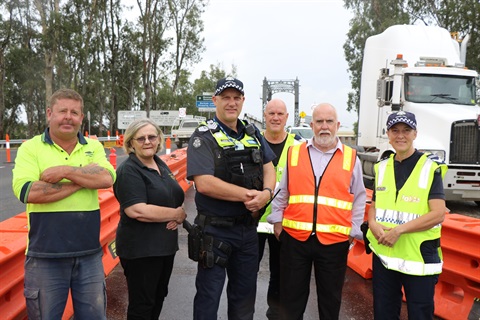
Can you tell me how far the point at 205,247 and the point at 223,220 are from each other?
23 centimetres

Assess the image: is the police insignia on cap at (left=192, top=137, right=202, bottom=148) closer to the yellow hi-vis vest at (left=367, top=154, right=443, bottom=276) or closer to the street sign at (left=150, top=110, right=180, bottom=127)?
the yellow hi-vis vest at (left=367, top=154, right=443, bottom=276)

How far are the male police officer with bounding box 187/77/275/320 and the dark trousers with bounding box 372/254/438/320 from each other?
3.11ft

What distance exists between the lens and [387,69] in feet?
33.6

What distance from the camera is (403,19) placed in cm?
3159

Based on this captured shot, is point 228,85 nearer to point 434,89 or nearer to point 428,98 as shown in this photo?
point 428,98

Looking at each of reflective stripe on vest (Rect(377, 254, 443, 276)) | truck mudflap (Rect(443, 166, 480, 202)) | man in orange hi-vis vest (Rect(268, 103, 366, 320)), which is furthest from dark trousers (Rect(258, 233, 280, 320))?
truck mudflap (Rect(443, 166, 480, 202))

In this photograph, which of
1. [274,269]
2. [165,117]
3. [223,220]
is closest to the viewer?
[223,220]

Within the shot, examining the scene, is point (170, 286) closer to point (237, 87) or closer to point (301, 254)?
point (301, 254)

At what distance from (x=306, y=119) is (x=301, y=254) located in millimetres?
30989

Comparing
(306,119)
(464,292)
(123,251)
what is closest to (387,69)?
(464,292)

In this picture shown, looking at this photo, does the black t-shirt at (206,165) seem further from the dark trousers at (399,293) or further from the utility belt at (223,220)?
the dark trousers at (399,293)

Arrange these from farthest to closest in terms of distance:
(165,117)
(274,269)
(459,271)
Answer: (165,117), (274,269), (459,271)

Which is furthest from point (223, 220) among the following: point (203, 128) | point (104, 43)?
point (104, 43)

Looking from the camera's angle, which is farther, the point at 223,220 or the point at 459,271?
the point at 459,271
